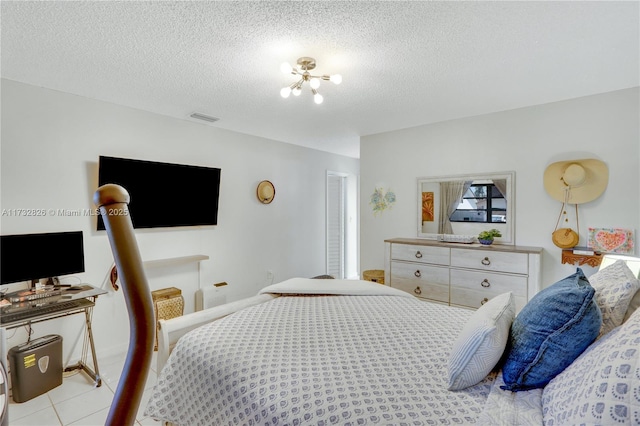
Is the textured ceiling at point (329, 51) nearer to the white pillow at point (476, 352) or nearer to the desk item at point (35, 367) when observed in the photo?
the white pillow at point (476, 352)

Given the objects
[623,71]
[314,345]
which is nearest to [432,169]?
[623,71]

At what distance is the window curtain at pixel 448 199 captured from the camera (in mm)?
3523

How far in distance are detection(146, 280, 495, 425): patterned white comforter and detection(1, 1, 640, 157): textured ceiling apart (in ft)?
5.50

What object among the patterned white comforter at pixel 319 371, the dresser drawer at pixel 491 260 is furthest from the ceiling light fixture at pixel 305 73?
the dresser drawer at pixel 491 260

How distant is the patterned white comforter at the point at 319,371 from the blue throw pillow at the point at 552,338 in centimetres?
15

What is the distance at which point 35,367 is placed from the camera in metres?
2.24

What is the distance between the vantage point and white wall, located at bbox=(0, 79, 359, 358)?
2490 mm

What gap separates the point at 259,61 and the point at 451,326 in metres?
2.08

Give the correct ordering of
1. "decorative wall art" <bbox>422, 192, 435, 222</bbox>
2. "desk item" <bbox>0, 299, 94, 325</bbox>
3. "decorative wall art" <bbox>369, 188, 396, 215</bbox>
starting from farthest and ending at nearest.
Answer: "decorative wall art" <bbox>369, 188, 396, 215</bbox> < "decorative wall art" <bbox>422, 192, 435, 222</bbox> < "desk item" <bbox>0, 299, 94, 325</bbox>

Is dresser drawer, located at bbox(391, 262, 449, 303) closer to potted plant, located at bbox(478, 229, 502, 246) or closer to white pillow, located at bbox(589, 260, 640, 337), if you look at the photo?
→ potted plant, located at bbox(478, 229, 502, 246)

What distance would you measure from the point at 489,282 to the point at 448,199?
41.1 inches

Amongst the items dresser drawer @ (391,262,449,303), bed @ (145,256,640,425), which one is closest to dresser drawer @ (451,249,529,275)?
dresser drawer @ (391,262,449,303)

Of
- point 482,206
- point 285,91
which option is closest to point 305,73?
point 285,91

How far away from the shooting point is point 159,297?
3.11m
